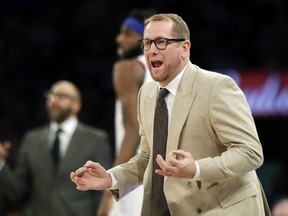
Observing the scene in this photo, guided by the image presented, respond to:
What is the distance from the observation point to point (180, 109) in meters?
3.42

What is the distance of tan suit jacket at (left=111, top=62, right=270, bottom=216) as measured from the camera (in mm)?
3213

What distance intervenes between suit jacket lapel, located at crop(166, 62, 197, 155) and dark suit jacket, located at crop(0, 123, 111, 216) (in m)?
3.03

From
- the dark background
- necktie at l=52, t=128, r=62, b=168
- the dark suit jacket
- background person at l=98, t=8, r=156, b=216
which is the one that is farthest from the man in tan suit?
the dark background

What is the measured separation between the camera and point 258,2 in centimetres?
1093

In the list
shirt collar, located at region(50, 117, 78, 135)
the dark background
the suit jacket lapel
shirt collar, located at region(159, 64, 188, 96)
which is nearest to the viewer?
the suit jacket lapel

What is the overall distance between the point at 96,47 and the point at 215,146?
790 cm

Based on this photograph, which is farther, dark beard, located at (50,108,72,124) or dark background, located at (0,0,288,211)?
dark background, located at (0,0,288,211)

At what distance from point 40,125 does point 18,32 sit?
1557mm

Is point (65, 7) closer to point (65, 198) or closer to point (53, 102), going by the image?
point (53, 102)

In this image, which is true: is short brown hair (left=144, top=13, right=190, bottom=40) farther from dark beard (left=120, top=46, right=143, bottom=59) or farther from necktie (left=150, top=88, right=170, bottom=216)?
dark beard (left=120, top=46, right=143, bottom=59)

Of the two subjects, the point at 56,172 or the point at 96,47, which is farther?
the point at 96,47

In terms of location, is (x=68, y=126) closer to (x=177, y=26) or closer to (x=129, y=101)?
(x=129, y=101)

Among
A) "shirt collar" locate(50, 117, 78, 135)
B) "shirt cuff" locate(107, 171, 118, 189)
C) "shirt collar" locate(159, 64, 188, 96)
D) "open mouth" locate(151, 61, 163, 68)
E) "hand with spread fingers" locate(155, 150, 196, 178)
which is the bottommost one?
"shirt collar" locate(50, 117, 78, 135)

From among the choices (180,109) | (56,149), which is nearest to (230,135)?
(180,109)
